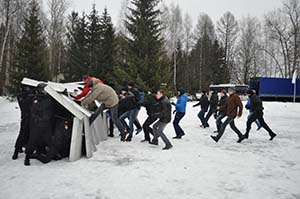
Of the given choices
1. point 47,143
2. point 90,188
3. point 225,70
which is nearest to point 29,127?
point 47,143

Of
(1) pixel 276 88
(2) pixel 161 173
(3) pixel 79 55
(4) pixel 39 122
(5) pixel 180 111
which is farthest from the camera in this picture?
(1) pixel 276 88

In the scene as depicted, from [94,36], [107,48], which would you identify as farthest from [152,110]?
[94,36]

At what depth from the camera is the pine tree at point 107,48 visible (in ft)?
90.6

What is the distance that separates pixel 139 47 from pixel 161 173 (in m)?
18.3

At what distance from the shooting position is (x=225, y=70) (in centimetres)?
5016

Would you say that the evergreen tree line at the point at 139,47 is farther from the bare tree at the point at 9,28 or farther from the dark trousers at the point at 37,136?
the dark trousers at the point at 37,136

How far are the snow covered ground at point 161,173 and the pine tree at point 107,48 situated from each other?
19.5 metres

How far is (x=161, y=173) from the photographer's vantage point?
564 cm

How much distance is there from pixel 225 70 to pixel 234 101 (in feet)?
141

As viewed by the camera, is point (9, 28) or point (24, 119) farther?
point (9, 28)

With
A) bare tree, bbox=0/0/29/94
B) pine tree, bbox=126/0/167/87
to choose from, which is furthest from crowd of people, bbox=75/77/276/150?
bare tree, bbox=0/0/29/94

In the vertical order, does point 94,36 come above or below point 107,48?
above

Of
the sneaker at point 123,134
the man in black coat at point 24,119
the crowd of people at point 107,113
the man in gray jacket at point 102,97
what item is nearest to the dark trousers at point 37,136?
the crowd of people at point 107,113

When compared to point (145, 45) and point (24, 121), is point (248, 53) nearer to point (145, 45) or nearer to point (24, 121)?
point (145, 45)
